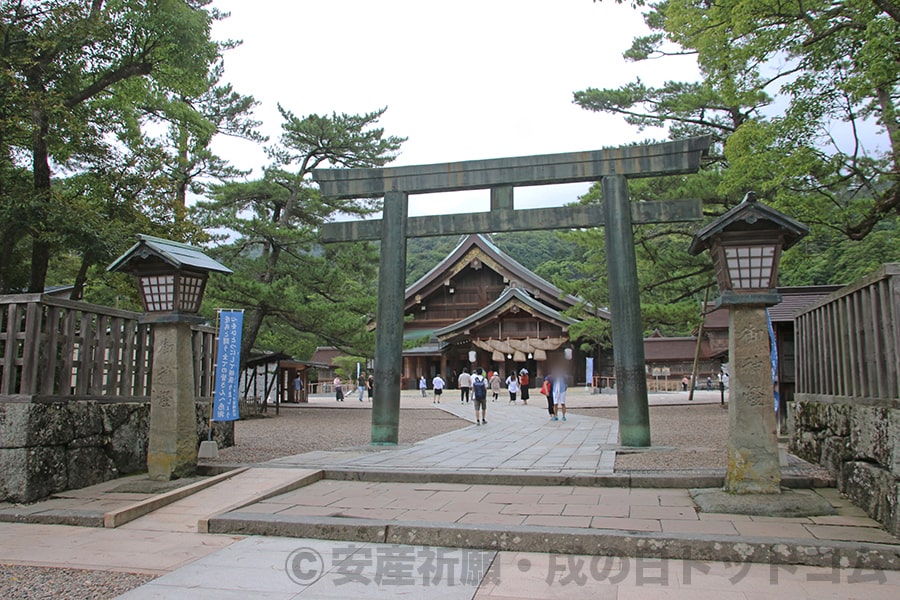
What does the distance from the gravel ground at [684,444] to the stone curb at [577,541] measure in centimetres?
253

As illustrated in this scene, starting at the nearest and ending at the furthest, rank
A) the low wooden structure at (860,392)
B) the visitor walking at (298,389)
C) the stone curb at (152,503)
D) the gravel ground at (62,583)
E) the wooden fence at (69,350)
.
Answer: the gravel ground at (62,583), the low wooden structure at (860,392), the stone curb at (152,503), the wooden fence at (69,350), the visitor walking at (298,389)

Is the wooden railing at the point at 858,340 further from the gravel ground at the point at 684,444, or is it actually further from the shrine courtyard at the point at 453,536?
the gravel ground at the point at 684,444

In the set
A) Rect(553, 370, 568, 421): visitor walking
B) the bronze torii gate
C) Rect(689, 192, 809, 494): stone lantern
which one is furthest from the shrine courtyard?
Rect(553, 370, 568, 421): visitor walking

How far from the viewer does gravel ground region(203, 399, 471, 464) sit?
9.44 m

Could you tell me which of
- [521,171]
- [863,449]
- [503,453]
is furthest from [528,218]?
[863,449]

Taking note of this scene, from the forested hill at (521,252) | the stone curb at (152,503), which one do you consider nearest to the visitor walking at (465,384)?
the stone curb at (152,503)

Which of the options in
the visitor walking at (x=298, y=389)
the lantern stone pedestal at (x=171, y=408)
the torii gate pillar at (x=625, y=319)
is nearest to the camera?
the lantern stone pedestal at (x=171, y=408)

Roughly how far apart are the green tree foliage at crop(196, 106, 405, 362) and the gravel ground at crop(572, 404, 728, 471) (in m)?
9.17

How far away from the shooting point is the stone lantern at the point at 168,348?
6676mm

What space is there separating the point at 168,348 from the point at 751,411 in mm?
6050

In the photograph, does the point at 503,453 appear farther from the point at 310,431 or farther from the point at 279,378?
the point at 279,378

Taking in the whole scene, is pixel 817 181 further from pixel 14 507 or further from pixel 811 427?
pixel 14 507

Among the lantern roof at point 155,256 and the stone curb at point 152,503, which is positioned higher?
the lantern roof at point 155,256

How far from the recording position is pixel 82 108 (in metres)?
10.3
